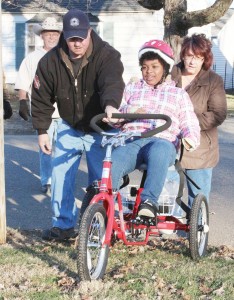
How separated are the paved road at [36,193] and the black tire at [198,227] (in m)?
0.78

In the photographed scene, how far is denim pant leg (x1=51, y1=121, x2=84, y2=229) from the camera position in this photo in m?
6.39

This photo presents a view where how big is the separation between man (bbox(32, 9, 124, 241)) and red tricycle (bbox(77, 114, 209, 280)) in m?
0.55

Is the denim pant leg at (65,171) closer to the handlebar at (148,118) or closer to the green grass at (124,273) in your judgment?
the green grass at (124,273)

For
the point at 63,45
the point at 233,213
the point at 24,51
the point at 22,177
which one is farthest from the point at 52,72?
the point at 24,51

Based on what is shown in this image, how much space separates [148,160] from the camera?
218 inches

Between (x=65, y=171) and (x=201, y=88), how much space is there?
1.40 m

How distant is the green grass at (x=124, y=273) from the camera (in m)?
4.97

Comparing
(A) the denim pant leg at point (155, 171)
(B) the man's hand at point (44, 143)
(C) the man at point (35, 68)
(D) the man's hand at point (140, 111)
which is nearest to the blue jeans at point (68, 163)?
(B) the man's hand at point (44, 143)

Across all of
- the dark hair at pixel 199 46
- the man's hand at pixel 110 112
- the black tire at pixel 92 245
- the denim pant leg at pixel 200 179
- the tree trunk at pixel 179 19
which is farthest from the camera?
the tree trunk at pixel 179 19

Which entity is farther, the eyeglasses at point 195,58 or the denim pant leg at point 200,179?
the denim pant leg at point 200,179

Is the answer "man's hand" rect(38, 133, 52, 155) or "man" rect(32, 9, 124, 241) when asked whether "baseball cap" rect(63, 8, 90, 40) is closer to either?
"man" rect(32, 9, 124, 241)

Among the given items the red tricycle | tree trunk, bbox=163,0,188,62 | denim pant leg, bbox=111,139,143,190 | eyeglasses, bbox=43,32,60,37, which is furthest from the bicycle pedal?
tree trunk, bbox=163,0,188,62

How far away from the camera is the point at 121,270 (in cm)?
558

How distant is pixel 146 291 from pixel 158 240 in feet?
6.09
